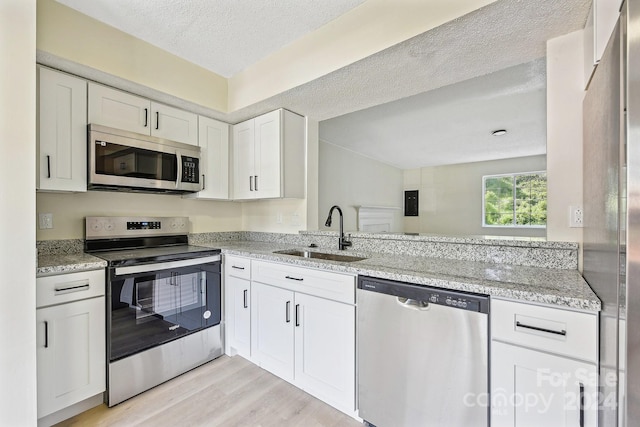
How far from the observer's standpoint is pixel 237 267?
2311 millimetres

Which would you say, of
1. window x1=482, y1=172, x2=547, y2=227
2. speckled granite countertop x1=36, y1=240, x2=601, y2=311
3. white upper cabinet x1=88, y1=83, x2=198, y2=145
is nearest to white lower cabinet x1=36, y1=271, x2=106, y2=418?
speckled granite countertop x1=36, y1=240, x2=601, y2=311

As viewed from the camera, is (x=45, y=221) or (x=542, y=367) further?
(x=45, y=221)

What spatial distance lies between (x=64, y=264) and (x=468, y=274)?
222cm

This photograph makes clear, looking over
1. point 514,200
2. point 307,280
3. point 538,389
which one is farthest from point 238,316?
point 514,200

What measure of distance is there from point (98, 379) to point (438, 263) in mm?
2197

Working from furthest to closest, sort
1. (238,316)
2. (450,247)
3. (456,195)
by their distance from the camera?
(456,195) → (238,316) → (450,247)

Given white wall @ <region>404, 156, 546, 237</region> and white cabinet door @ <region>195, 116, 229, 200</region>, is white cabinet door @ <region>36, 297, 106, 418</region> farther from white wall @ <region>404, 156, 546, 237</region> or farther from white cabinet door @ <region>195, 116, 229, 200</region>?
white wall @ <region>404, 156, 546, 237</region>

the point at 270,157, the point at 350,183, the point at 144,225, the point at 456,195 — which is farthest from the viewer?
the point at 456,195

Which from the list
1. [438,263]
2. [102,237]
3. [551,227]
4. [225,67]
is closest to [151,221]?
[102,237]

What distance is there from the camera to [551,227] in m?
1.53

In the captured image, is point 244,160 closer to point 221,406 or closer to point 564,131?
point 221,406

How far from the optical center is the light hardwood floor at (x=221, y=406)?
164 centimetres

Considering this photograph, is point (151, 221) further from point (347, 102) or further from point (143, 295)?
point (347, 102)

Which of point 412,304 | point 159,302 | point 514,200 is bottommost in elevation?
point 159,302
